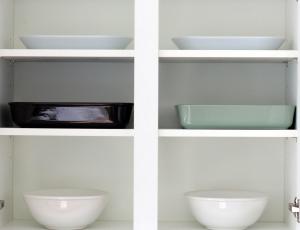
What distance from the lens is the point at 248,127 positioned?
201 cm

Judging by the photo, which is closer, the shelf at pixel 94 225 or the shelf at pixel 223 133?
the shelf at pixel 223 133

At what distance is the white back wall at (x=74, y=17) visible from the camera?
7.43 feet

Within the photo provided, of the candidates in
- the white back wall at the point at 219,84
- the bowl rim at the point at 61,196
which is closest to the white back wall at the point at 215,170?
the white back wall at the point at 219,84

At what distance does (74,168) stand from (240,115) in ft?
2.09

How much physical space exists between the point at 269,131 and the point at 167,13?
1.92ft

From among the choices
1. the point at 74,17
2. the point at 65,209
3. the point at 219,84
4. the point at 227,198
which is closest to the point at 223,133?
the point at 227,198

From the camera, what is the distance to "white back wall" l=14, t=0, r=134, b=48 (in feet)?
7.43

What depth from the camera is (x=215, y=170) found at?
88.4 inches

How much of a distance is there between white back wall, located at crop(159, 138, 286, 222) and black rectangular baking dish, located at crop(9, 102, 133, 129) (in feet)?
1.06

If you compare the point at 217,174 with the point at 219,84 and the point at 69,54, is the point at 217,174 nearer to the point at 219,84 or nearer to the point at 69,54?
the point at 219,84

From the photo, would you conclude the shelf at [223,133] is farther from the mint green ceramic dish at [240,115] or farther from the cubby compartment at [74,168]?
the cubby compartment at [74,168]

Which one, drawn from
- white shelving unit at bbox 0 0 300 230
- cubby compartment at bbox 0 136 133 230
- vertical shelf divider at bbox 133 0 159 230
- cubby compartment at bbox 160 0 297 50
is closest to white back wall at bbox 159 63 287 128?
white shelving unit at bbox 0 0 300 230

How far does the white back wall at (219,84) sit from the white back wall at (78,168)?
0.22 metres

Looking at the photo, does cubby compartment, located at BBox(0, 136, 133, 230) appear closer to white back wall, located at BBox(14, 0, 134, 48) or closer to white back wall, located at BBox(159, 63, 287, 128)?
white back wall, located at BBox(159, 63, 287, 128)
